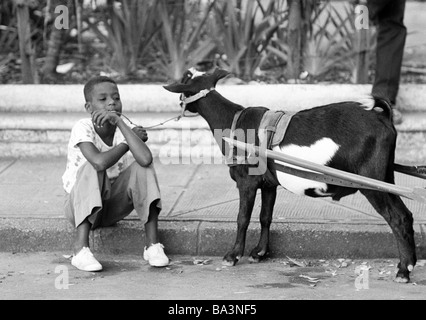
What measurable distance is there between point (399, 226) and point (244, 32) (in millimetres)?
3556

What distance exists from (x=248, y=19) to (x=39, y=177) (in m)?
2.43

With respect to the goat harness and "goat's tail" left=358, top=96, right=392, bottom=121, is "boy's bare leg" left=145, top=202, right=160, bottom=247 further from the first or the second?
"goat's tail" left=358, top=96, right=392, bottom=121

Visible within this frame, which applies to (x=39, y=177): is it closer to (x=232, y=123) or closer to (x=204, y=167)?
(x=204, y=167)

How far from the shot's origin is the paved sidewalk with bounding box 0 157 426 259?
575 cm

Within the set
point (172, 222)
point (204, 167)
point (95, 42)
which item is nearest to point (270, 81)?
point (204, 167)

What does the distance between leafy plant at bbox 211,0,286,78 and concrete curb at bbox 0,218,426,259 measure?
2.75m

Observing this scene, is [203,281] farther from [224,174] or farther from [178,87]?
[224,174]

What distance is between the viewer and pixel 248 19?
27.1 feet

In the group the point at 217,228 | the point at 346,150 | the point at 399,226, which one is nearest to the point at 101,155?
the point at 217,228

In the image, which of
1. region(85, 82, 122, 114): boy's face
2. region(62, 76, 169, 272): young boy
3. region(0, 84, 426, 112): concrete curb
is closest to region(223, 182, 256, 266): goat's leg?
region(62, 76, 169, 272): young boy

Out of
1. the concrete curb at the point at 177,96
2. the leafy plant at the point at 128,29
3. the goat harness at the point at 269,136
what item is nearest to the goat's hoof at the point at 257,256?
the goat harness at the point at 269,136

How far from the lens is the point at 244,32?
8297mm

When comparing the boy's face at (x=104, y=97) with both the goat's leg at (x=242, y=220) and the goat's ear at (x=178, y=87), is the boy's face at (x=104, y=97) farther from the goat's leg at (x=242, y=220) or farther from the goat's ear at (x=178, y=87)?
the goat's leg at (x=242, y=220)

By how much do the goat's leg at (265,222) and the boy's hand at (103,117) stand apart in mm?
1008
